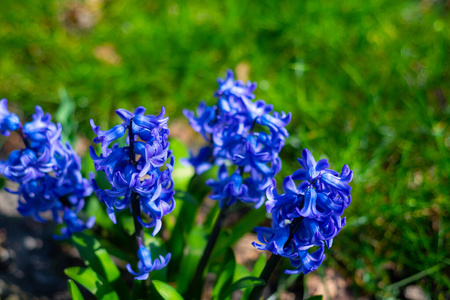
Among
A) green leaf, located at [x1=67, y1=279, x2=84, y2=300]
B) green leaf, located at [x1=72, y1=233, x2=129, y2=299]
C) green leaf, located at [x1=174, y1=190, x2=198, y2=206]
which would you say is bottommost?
green leaf, located at [x1=72, y1=233, x2=129, y2=299]

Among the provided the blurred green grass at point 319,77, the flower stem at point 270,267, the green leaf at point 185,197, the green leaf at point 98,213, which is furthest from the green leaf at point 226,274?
the blurred green grass at point 319,77

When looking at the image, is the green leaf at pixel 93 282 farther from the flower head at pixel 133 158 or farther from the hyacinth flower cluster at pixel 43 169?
the flower head at pixel 133 158

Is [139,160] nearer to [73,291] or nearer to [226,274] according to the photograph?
[73,291]

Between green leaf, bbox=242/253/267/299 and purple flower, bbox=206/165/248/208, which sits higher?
purple flower, bbox=206/165/248/208

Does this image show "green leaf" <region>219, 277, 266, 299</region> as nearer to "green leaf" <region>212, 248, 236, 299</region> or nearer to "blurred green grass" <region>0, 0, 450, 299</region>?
"green leaf" <region>212, 248, 236, 299</region>

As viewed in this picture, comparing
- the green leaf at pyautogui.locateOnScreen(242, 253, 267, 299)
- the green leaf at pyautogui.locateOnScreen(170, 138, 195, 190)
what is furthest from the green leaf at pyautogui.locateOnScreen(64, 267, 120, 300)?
the green leaf at pyautogui.locateOnScreen(170, 138, 195, 190)

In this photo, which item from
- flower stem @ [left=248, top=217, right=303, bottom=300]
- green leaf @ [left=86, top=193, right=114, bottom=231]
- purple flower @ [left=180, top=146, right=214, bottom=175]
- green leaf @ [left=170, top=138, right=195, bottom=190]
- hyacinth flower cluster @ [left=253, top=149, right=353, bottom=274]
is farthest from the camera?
green leaf @ [left=170, top=138, right=195, bottom=190]
